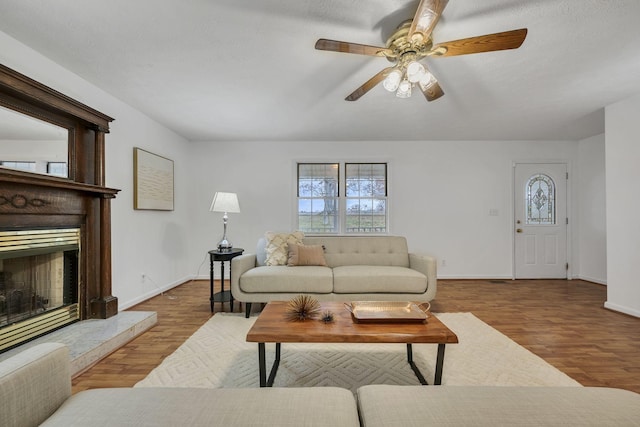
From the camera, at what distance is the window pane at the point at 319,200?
4840 millimetres

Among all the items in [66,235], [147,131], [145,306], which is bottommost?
[145,306]

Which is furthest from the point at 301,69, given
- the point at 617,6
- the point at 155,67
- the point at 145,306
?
the point at 145,306

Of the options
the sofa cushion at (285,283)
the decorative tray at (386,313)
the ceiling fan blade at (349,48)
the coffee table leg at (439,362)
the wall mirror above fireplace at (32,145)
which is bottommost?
the coffee table leg at (439,362)

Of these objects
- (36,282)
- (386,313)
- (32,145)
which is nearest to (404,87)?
(386,313)

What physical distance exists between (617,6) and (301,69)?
2093mm

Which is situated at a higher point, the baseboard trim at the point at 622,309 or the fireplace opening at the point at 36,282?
the fireplace opening at the point at 36,282

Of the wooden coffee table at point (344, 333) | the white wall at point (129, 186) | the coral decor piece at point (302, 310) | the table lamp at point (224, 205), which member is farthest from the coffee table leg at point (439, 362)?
the white wall at point (129, 186)

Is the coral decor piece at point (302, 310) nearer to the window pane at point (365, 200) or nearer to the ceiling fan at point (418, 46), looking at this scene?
the ceiling fan at point (418, 46)

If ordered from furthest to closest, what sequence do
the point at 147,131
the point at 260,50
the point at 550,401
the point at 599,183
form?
the point at 599,183
the point at 147,131
the point at 260,50
the point at 550,401

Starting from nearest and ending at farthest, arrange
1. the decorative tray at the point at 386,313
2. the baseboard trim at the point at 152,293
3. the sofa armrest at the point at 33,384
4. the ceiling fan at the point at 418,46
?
the sofa armrest at the point at 33,384 < the ceiling fan at the point at 418,46 < the decorative tray at the point at 386,313 < the baseboard trim at the point at 152,293

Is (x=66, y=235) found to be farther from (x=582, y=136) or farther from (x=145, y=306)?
(x=582, y=136)

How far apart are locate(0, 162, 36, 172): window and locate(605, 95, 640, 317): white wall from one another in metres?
5.58

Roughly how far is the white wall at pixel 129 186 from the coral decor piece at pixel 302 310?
2302 millimetres

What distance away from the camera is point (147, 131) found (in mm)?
3582
